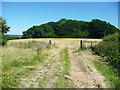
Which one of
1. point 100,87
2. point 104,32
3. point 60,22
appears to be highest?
point 60,22

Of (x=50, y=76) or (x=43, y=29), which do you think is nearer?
(x=50, y=76)

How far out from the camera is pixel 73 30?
2039 inches

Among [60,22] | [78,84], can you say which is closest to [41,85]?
[78,84]

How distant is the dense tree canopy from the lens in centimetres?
4781

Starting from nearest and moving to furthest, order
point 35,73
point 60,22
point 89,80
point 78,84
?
point 78,84 → point 89,80 → point 35,73 → point 60,22

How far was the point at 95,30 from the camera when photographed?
49281 mm

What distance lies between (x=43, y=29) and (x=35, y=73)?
4356cm

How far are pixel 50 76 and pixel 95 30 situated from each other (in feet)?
148

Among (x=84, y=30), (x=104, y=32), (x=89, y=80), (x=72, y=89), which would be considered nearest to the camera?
(x=72, y=89)

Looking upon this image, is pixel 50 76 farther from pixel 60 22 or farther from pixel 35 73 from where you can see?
pixel 60 22

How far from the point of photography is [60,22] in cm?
5709

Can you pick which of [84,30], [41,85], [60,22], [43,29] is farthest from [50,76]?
[60,22]

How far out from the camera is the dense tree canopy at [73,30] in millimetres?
47812

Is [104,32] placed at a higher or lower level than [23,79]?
higher
